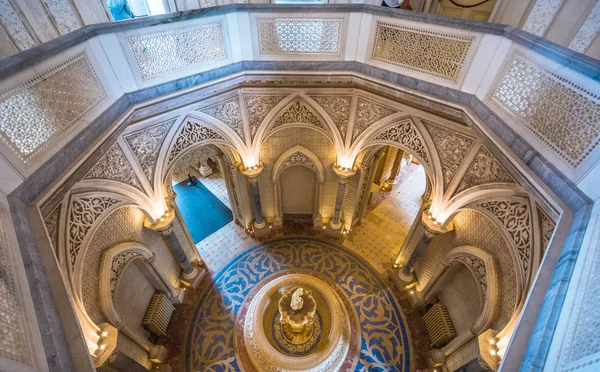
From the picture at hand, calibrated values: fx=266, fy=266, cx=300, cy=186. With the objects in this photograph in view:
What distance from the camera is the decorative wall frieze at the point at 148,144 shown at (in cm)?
354

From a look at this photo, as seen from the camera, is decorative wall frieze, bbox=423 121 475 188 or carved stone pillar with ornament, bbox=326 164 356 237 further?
carved stone pillar with ornament, bbox=326 164 356 237

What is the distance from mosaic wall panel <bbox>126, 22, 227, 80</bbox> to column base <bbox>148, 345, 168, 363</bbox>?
4109 mm

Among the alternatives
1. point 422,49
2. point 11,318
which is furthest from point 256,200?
point 11,318

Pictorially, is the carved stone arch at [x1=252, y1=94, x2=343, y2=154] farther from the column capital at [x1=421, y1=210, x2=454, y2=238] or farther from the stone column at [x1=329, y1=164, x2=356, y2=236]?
the column capital at [x1=421, y1=210, x2=454, y2=238]

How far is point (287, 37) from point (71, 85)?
2.58 metres

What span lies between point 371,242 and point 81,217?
211 inches

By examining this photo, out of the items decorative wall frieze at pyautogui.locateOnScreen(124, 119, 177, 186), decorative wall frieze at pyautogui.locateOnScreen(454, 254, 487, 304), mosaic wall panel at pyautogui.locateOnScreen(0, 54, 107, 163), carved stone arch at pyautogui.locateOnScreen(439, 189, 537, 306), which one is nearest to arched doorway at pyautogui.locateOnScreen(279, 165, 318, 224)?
decorative wall frieze at pyautogui.locateOnScreen(124, 119, 177, 186)

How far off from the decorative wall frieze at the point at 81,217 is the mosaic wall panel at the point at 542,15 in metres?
6.04

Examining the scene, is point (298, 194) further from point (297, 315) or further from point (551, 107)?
point (551, 107)

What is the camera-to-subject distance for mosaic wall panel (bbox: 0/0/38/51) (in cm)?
300

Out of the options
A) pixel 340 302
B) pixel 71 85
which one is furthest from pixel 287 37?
pixel 340 302

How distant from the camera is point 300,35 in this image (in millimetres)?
3701

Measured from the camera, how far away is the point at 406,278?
209 inches

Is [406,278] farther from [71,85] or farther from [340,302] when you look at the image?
[71,85]
